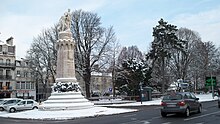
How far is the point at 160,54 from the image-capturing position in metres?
52.6

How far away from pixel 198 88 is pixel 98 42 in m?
41.6

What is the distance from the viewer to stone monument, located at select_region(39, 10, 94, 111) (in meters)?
24.0

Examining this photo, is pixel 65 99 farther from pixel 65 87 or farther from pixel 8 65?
pixel 8 65

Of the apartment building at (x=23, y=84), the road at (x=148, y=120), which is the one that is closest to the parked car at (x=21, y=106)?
the road at (x=148, y=120)

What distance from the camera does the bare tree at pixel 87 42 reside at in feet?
149

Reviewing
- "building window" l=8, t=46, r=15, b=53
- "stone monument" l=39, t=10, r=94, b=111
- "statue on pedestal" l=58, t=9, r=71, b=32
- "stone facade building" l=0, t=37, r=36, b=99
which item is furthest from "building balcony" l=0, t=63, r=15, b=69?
"stone monument" l=39, t=10, r=94, b=111

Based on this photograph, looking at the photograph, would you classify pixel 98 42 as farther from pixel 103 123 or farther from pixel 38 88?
pixel 38 88

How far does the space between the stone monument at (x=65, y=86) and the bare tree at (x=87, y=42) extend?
18.1 metres

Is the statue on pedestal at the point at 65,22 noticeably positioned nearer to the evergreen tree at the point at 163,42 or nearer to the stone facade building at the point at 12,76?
the evergreen tree at the point at 163,42

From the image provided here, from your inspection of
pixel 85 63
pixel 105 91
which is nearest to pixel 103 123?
pixel 85 63

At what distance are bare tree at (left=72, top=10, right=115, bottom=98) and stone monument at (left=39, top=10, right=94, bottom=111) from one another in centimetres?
1809

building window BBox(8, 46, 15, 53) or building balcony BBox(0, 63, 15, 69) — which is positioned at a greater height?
building window BBox(8, 46, 15, 53)

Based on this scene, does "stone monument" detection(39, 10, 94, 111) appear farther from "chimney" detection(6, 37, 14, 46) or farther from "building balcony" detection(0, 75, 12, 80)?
"chimney" detection(6, 37, 14, 46)

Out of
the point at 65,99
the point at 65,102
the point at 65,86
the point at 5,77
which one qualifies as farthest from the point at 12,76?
the point at 65,102
